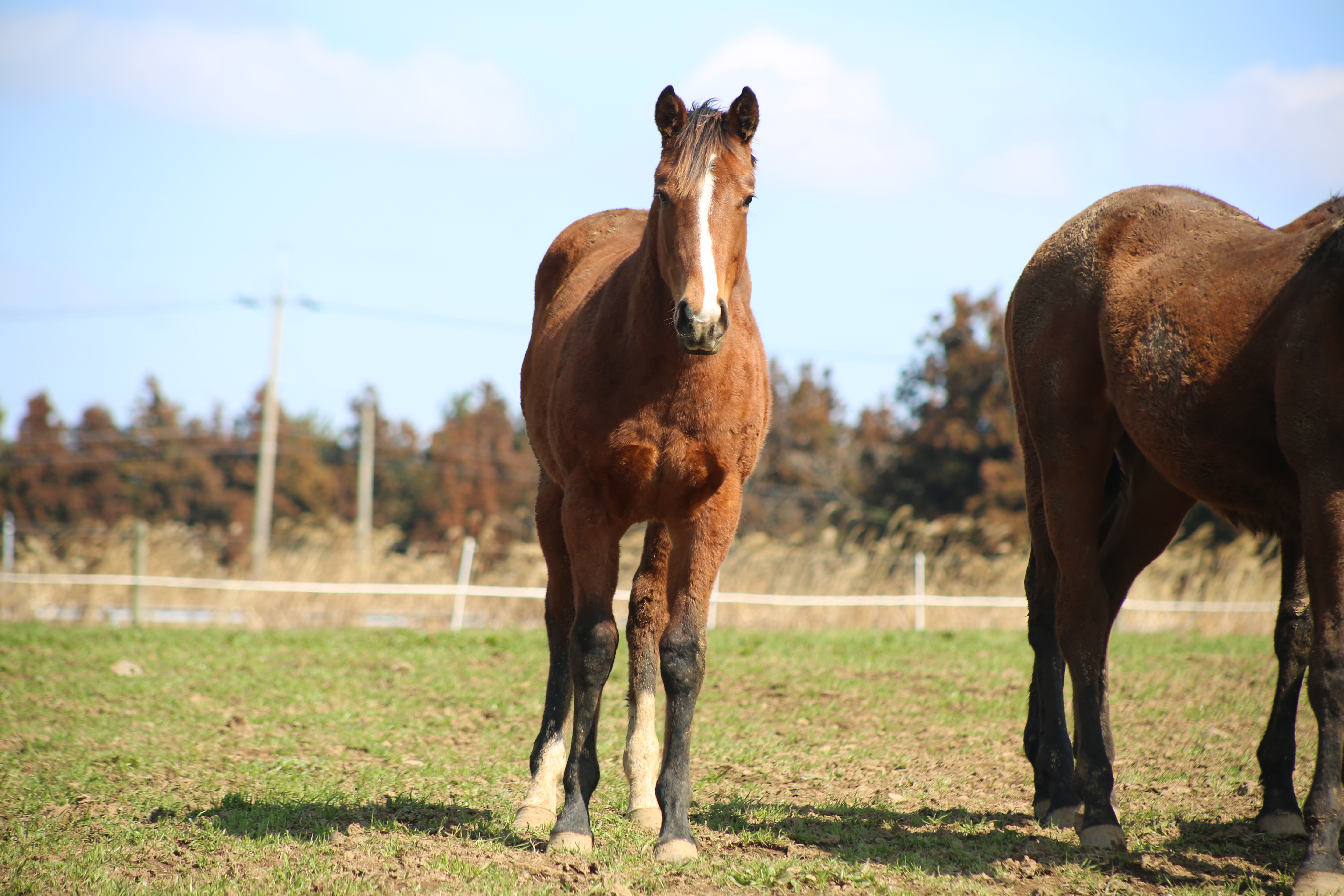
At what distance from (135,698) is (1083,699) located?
659cm

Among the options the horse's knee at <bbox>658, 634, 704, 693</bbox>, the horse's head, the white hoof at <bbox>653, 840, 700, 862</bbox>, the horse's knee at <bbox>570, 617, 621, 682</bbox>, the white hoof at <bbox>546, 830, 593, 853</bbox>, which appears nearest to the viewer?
the horse's head

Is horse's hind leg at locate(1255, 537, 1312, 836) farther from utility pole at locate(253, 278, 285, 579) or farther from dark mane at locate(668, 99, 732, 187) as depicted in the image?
utility pole at locate(253, 278, 285, 579)

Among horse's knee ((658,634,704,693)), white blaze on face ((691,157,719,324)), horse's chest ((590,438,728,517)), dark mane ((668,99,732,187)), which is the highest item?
dark mane ((668,99,732,187))

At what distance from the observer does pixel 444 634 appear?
1177cm

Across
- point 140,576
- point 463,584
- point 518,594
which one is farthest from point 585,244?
point 140,576

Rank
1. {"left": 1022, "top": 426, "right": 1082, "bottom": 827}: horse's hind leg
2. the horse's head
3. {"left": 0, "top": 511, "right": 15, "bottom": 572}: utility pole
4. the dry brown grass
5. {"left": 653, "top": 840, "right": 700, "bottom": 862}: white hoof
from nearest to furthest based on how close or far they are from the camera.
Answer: the horse's head
{"left": 653, "top": 840, "right": 700, "bottom": 862}: white hoof
{"left": 1022, "top": 426, "right": 1082, "bottom": 827}: horse's hind leg
the dry brown grass
{"left": 0, "top": 511, "right": 15, "bottom": 572}: utility pole

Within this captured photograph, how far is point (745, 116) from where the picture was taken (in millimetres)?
3936

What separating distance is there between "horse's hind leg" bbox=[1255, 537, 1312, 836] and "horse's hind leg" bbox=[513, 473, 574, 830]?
298 centimetres

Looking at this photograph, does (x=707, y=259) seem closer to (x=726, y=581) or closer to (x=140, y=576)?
(x=726, y=581)

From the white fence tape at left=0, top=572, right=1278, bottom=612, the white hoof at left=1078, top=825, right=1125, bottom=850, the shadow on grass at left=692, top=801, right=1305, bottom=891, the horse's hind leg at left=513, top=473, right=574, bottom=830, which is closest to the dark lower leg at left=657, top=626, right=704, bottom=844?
the shadow on grass at left=692, top=801, right=1305, bottom=891

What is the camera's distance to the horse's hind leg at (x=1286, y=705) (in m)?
4.23

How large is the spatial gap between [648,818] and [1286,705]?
2.74 metres

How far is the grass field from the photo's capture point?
3.58 metres

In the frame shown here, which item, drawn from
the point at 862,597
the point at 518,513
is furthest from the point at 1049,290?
the point at 518,513
